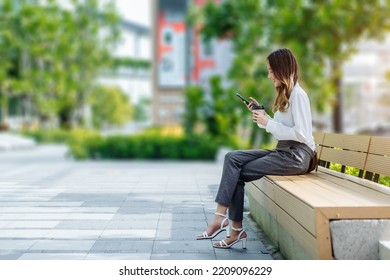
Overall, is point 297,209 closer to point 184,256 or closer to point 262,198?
point 184,256

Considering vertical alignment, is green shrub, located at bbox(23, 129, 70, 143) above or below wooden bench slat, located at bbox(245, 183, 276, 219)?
below

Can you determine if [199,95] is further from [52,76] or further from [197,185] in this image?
[52,76]

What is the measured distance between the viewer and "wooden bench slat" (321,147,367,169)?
472 centimetres

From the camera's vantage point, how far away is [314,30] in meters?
19.6

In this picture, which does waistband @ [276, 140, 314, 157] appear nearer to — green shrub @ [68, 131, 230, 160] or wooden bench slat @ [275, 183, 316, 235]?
wooden bench slat @ [275, 183, 316, 235]

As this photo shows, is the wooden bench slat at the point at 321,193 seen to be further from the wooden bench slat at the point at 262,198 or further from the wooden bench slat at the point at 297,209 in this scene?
the wooden bench slat at the point at 262,198

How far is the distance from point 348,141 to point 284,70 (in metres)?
1.02

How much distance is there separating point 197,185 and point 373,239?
5.14 meters

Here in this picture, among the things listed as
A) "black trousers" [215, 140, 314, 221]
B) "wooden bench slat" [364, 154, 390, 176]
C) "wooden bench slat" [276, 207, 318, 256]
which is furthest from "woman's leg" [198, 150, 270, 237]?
"wooden bench slat" [364, 154, 390, 176]

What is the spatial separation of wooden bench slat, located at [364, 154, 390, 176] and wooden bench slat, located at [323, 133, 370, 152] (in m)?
0.13

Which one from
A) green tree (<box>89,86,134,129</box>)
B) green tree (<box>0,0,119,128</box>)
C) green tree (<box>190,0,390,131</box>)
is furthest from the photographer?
green tree (<box>89,86,134,129</box>)

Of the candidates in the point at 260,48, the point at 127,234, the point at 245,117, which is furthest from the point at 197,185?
the point at 260,48

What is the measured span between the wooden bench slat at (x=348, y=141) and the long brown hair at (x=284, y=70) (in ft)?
2.42
